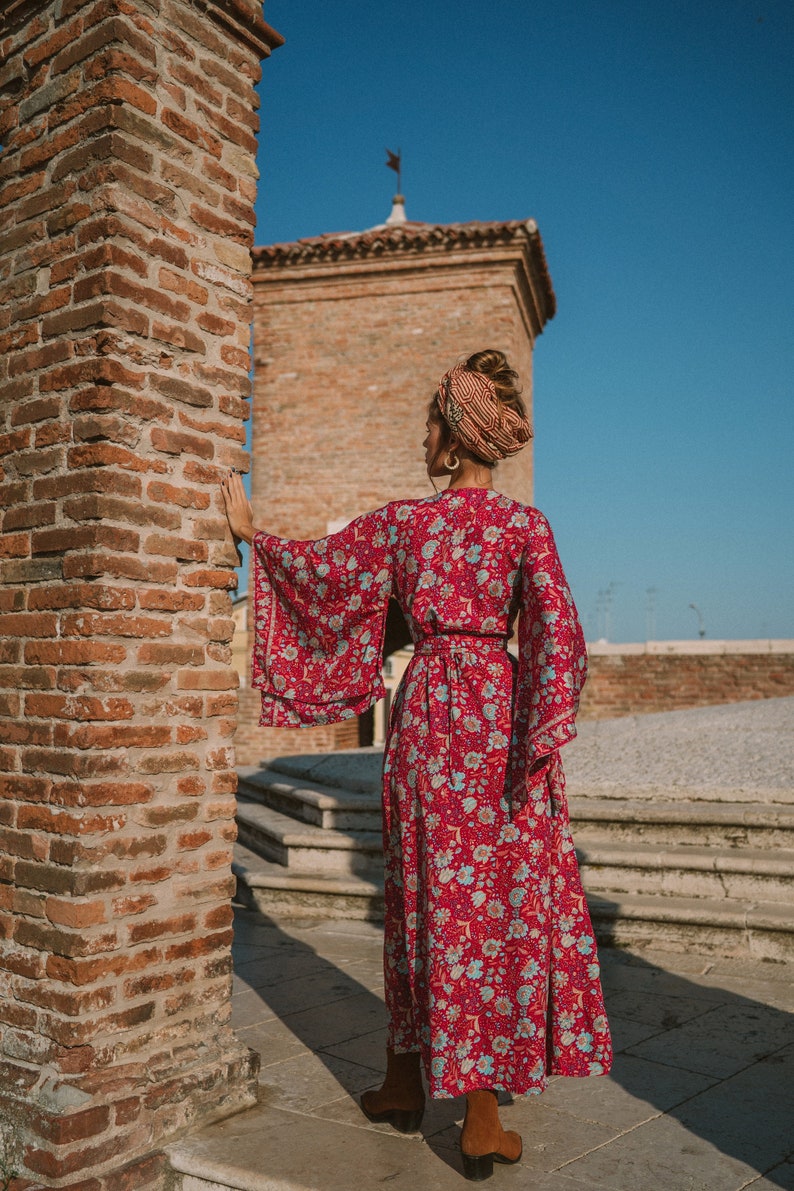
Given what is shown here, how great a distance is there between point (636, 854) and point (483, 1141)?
293 cm

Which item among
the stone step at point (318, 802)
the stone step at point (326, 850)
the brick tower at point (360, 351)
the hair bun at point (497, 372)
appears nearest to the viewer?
the hair bun at point (497, 372)

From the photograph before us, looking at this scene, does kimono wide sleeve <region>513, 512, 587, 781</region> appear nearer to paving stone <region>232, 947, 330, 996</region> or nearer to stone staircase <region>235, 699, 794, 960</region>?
paving stone <region>232, 947, 330, 996</region>

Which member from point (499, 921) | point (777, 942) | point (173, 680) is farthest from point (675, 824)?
point (173, 680)

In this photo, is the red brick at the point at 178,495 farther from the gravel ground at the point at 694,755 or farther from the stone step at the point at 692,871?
the gravel ground at the point at 694,755

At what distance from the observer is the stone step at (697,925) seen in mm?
4617

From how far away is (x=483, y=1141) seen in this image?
2.49 m

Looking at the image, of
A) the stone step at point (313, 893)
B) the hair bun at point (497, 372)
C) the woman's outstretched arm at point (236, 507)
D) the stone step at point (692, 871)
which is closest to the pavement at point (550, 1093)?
the stone step at point (313, 893)

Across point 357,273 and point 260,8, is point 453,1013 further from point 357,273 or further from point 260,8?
point 357,273

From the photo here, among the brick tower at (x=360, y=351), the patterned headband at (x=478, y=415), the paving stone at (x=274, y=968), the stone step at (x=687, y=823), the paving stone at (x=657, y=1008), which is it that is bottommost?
the paving stone at (x=274, y=968)

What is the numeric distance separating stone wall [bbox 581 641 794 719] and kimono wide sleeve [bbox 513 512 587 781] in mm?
10891

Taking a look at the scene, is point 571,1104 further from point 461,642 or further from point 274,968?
point 274,968

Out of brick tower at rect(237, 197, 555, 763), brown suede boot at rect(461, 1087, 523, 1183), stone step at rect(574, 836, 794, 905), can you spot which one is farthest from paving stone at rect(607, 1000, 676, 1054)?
brick tower at rect(237, 197, 555, 763)

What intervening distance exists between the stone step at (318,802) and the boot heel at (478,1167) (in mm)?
3487

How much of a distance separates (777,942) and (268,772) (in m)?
4.62
